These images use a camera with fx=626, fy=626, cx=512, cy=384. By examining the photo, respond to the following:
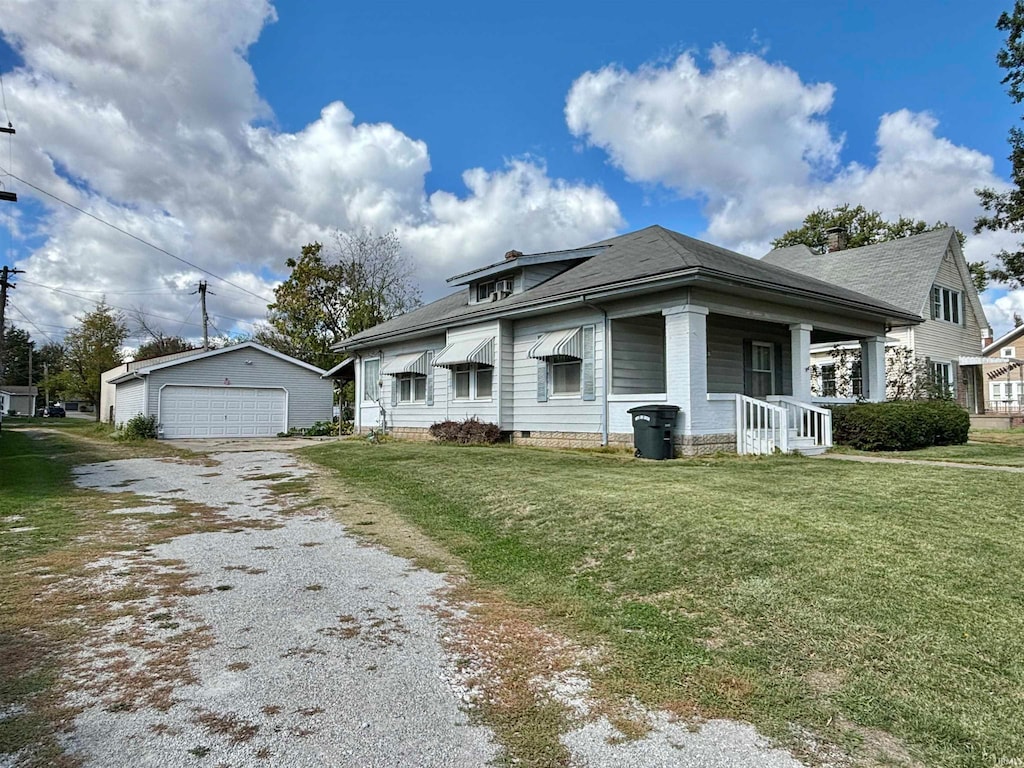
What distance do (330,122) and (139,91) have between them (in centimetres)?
477

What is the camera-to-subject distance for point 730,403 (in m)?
12.2

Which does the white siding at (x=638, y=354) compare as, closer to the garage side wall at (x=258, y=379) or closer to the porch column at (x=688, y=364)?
the porch column at (x=688, y=364)

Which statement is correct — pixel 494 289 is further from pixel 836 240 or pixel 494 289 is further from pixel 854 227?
pixel 854 227

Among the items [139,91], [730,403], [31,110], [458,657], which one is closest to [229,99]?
[139,91]

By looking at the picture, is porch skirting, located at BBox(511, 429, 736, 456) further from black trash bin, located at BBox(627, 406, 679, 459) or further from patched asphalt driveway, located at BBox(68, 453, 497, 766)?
patched asphalt driveway, located at BBox(68, 453, 497, 766)

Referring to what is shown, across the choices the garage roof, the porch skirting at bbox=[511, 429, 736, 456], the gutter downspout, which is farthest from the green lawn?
the garage roof

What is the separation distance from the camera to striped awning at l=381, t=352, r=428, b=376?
18.1 meters

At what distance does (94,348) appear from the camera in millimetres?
48531

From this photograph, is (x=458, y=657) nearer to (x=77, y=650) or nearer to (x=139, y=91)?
(x=77, y=650)

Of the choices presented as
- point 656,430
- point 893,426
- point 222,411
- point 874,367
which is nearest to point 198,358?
point 222,411

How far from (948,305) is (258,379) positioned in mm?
27626

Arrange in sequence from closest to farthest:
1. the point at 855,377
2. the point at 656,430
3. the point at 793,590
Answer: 1. the point at 793,590
2. the point at 656,430
3. the point at 855,377

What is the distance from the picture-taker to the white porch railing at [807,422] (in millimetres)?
12328

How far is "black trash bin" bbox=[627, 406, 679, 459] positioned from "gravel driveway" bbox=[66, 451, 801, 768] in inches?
268
